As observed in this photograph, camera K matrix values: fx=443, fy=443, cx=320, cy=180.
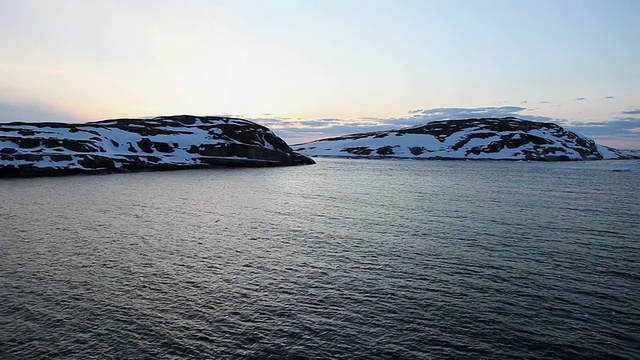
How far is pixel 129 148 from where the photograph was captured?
150 meters

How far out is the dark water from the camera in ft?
66.3

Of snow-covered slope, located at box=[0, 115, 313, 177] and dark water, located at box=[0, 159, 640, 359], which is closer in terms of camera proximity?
dark water, located at box=[0, 159, 640, 359]

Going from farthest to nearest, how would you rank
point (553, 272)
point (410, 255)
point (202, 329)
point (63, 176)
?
point (63, 176), point (410, 255), point (553, 272), point (202, 329)

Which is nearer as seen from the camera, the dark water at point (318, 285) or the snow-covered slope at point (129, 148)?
the dark water at point (318, 285)

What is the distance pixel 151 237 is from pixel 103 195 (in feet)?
120

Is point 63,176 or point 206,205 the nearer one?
point 206,205

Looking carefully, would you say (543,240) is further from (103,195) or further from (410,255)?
(103,195)

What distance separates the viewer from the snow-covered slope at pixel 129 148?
115688mm

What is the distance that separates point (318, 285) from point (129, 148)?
139 metres

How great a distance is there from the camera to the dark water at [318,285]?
66.3 ft

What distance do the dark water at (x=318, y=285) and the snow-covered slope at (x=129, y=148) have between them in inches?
2641

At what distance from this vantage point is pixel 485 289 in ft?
89.1

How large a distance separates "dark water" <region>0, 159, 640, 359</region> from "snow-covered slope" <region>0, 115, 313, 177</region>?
220ft

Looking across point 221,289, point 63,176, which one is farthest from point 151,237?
point 63,176
